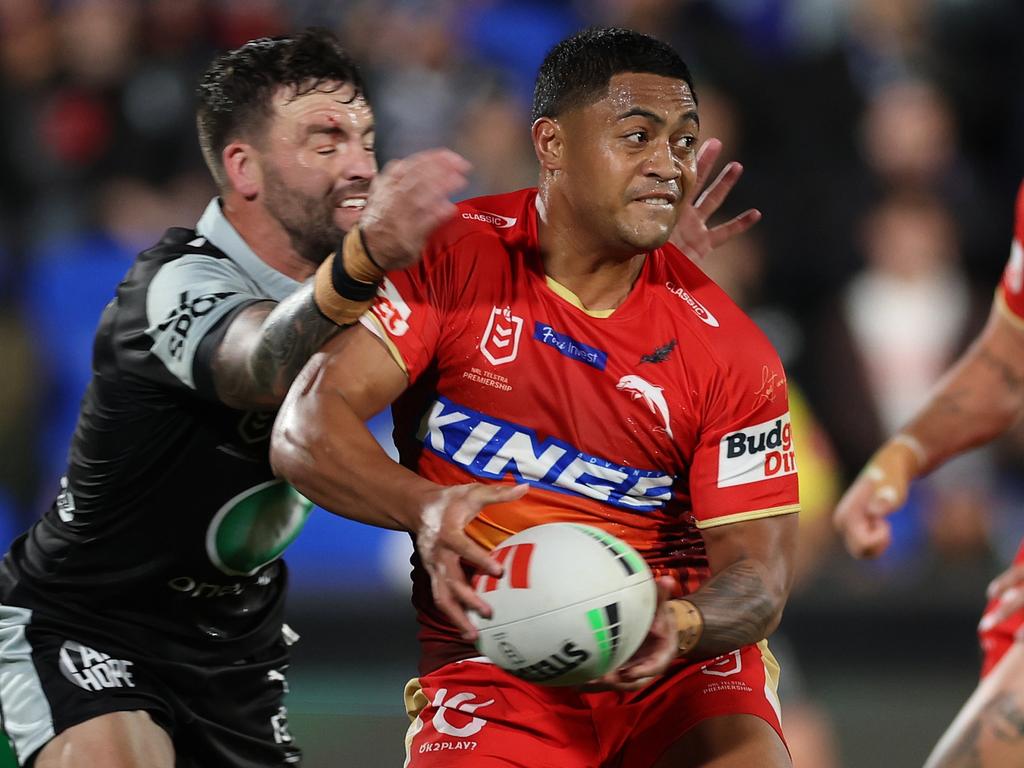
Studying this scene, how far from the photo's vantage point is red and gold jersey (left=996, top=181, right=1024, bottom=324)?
15.7 feet

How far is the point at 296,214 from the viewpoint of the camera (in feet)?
14.9

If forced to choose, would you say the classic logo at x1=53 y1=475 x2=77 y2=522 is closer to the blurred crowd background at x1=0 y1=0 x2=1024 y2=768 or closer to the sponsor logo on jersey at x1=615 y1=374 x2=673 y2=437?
the sponsor logo on jersey at x1=615 y1=374 x2=673 y2=437

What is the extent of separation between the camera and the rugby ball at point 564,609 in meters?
3.37

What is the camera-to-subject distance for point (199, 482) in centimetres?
424

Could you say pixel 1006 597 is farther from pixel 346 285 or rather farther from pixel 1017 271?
pixel 346 285

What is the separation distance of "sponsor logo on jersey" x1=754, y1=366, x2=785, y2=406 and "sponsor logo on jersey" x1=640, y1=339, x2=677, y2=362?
241 mm

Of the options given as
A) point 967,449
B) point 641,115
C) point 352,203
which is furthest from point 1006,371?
point 352,203

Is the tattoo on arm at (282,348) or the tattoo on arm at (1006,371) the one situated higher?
the tattoo on arm at (282,348)

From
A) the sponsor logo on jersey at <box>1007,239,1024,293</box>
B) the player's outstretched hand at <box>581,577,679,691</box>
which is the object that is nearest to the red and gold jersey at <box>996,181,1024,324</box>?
the sponsor logo on jersey at <box>1007,239,1024,293</box>

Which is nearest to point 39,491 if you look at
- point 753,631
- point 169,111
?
point 169,111

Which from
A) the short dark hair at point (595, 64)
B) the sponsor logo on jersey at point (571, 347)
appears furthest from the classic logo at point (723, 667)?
the short dark hair at point (595, 64)

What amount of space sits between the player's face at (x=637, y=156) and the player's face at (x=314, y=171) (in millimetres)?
854

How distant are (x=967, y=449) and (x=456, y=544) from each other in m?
2.30

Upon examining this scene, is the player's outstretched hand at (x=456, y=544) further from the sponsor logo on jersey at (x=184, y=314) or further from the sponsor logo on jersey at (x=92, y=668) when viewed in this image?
the sponsor logo on jersey at (x=92, y=668)
